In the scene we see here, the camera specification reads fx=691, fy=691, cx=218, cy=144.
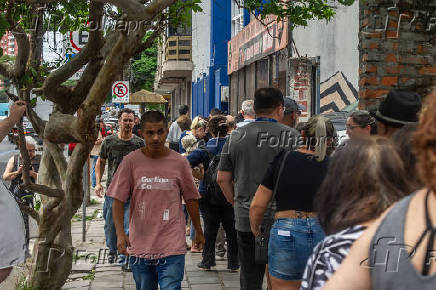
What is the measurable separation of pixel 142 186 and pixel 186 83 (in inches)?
1432

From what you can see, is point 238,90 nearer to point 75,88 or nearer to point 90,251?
point 90,251

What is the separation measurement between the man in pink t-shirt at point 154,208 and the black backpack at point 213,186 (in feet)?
7.68

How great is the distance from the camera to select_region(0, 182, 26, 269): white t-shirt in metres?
4.13

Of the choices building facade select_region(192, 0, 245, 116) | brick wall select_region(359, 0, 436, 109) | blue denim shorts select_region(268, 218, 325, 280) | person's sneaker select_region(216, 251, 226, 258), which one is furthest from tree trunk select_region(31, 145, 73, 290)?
building facade select_region(192, 0, 245, 116)

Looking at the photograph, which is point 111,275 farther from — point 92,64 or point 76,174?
point 92,64

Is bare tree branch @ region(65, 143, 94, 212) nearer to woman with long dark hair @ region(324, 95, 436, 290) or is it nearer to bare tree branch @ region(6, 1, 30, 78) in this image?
bare tree branch @ region(6, 1, 30, 78)

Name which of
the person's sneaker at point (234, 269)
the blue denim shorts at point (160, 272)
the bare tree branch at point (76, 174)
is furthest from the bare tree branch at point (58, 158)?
the person's sneaker at point (234, 269)

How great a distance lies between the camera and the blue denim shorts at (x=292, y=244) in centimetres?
448

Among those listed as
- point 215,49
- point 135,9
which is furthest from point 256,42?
point 135,9

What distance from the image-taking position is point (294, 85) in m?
11.8

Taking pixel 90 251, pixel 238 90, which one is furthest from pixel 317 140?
pixel 238 90

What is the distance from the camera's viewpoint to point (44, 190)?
5609mm

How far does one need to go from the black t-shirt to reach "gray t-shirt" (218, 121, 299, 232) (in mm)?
903

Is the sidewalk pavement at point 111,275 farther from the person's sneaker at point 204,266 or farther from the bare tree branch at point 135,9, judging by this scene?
the bare tree branch at point 135,9
